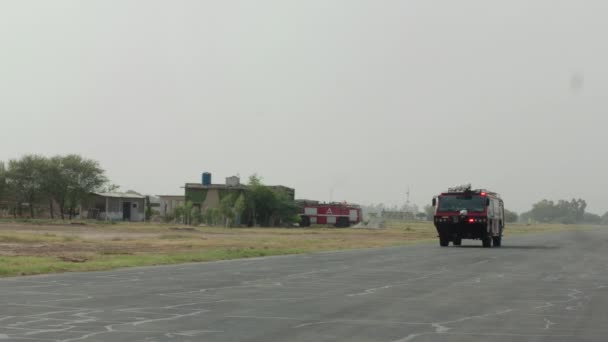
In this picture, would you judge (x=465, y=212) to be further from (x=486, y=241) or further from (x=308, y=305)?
(x=308, y=305)

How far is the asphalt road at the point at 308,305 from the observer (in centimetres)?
1231

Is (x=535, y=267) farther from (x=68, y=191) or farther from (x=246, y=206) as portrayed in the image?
(x=68, y=191)

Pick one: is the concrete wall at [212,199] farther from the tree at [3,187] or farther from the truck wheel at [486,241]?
the truck wheel at [486,241]

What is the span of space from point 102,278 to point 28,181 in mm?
90333

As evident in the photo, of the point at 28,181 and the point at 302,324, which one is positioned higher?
the point at 28,181

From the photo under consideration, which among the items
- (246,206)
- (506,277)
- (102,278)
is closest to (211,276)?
(102,278)

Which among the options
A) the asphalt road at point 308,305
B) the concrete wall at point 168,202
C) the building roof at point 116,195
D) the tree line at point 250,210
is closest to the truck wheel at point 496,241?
the asphalt road at point 308,305

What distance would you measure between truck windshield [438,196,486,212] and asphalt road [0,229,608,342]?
16179 mm

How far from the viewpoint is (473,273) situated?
27016mm

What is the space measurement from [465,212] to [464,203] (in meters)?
0.61

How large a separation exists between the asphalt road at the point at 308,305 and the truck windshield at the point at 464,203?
1618 centimetres

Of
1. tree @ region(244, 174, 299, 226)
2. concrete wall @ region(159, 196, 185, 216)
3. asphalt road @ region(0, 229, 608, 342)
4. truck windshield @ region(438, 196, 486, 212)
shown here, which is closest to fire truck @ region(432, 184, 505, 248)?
truck windshield @ region(438, 196, 486, 212)

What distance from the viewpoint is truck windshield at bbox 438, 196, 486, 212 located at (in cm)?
4525

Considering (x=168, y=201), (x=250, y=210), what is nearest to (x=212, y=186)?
(x=250, y=210)
